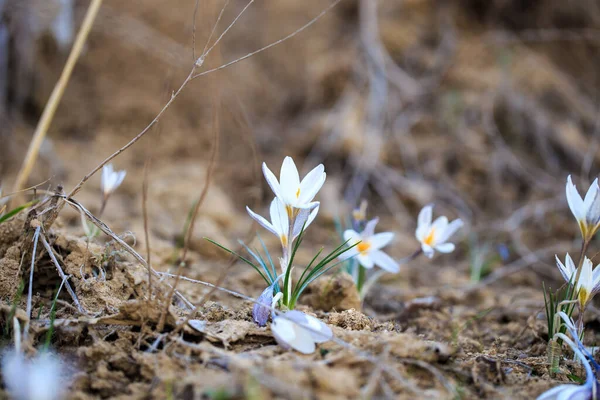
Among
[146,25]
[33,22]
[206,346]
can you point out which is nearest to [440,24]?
[146,25]

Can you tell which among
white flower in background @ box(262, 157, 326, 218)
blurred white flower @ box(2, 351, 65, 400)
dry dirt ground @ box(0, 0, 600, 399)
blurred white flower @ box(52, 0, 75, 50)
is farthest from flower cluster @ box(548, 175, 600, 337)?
blurred white flower @ box(52, 0, 75, 50)

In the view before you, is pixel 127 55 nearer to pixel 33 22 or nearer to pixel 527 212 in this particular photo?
pixel 33 22

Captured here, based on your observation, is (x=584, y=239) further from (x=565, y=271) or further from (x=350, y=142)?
(x=350, y=142)

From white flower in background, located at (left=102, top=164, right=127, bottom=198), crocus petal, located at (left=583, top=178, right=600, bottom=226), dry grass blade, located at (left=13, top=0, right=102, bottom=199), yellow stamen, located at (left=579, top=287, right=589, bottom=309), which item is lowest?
yellow stamen, located at (left=579, top=287, right=589, bottom=309)

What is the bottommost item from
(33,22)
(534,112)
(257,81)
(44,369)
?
(44,369)

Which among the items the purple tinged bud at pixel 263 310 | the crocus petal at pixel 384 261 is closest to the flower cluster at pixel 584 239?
the crocus petal at pixel 384 261

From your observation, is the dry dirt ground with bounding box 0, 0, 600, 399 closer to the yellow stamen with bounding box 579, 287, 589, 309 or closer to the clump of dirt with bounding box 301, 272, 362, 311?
the clump of dirt with bounding box 301, 272, 362, 311

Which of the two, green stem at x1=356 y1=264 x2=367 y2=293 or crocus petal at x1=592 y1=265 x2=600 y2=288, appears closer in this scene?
crocus petal at x1=592 y1=265 x2=600 y2=288
